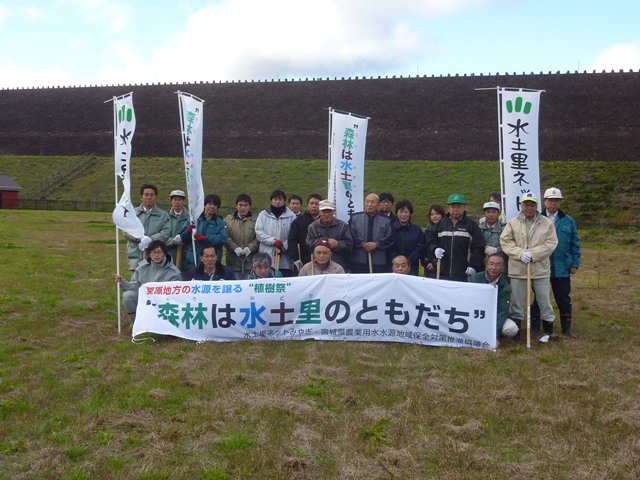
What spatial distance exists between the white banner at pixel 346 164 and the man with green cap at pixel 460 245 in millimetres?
1810

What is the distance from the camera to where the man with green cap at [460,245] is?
7.09 meters

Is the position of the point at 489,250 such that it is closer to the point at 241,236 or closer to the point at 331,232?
the point at 331,232

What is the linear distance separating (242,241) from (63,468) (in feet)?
14.3

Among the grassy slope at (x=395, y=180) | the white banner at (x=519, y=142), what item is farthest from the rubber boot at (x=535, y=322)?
the grassy slope at (x=395, y=180)

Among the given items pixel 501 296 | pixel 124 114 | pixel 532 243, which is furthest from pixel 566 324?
pixel 124 114

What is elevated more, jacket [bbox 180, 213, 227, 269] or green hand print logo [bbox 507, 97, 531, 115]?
green hand print logo [bbox 507, 97, 531, 115]

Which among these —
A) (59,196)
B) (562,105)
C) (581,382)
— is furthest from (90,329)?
(562,105)

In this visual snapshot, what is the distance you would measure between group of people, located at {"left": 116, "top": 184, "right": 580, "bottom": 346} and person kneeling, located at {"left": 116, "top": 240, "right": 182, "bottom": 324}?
0.04 ft

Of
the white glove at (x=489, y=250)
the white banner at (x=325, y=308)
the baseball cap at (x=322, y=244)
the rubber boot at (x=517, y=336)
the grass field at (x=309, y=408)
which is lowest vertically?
the grass field at (x=309, y=408)

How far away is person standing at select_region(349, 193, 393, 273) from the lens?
7.56 metres

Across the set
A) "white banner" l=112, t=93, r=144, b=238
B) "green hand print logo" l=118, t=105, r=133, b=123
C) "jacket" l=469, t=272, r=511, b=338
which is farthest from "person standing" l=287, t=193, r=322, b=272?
"green hand print logo" l=118, t=105, r=133, b=123

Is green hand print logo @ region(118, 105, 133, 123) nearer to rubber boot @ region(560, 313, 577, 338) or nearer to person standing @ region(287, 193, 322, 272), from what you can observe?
person standing @ region(287, 193, 322, 272)

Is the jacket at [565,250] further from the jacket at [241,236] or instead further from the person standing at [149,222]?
the person standing at [149,222]

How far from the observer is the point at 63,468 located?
365 centimetres
